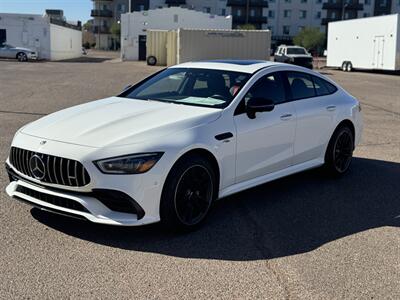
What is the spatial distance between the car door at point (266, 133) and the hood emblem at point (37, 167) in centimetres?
191

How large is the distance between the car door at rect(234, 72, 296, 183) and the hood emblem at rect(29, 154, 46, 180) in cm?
191

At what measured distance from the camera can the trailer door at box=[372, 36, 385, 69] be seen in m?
37.8

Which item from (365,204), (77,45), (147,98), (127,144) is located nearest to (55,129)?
(127,144)

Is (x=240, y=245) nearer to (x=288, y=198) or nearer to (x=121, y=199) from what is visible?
(x=121, y=199)

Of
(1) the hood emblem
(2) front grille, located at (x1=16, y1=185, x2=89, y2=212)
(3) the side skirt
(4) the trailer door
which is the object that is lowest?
(3) the side skirt

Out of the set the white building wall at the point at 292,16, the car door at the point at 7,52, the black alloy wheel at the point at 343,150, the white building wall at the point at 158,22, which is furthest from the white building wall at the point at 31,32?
the black alloy wheel at the point at 343,150

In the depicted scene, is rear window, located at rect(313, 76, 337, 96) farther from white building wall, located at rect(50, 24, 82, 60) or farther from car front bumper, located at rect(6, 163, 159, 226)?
white building wall, located at rect(50, 24, 82, 60)

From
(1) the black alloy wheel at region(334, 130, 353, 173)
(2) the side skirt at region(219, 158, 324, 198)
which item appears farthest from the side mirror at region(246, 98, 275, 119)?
(1) the black alloy wheel at region(334, 130, 353, 173)

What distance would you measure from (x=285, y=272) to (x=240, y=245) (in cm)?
63

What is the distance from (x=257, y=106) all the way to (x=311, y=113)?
4.29 ft

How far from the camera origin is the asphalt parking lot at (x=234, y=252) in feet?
12.4

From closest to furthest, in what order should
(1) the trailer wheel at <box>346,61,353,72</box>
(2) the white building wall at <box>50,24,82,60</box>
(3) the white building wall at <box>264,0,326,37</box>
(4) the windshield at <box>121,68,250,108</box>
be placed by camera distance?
(4) the windshield at <box>121,68,250,108</box>
(1) the trailer wheel at <box>346,61,353,72</box>
(2) the white building wall at <box>50,24,82,60</box>
(3) the white building wall at <box>264,0,326,37</box>

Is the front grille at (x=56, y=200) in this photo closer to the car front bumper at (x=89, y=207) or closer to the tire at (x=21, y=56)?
the car front bumper at (x=89, y=207)

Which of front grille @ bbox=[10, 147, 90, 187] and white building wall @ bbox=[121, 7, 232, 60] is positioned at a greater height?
white building wall @ bbox=[121, 7, 232, 60]
